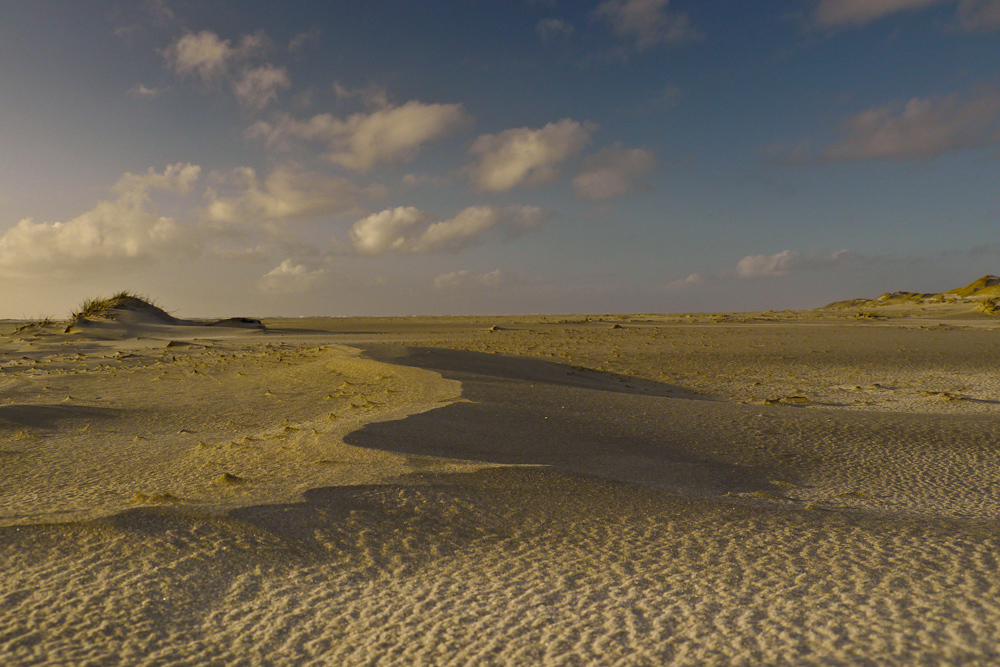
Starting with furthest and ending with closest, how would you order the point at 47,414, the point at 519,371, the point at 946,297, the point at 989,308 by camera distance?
the point at 946,297, the point at 989,308, the point at 519,371, the point at 47,414

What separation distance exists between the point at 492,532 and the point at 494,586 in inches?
19.8

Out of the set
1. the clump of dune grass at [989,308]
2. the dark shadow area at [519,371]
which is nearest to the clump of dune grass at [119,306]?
the dark shadow area at [519,371]

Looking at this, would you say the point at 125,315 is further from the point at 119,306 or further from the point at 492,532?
the point at 492,532

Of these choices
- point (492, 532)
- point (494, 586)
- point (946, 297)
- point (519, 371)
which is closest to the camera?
point (494, 586)

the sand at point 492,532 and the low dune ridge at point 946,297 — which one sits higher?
the low dune ridge at point 946,297

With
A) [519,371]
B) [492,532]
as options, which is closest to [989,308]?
[519,371]

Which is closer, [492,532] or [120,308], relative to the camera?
[492,532]

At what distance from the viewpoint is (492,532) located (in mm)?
2799

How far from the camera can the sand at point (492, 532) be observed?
6.31 ft

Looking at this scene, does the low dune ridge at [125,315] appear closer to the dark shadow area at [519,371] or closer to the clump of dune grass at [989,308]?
the dark shadow area at [519,371]

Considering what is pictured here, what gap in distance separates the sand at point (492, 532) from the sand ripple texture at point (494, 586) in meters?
0.01

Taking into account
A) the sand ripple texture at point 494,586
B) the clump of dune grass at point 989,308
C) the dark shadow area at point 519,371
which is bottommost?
the sand ripple texture at point 494,586

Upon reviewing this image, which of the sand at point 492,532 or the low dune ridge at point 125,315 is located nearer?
the sand at point 492,532

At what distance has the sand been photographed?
192 cm
